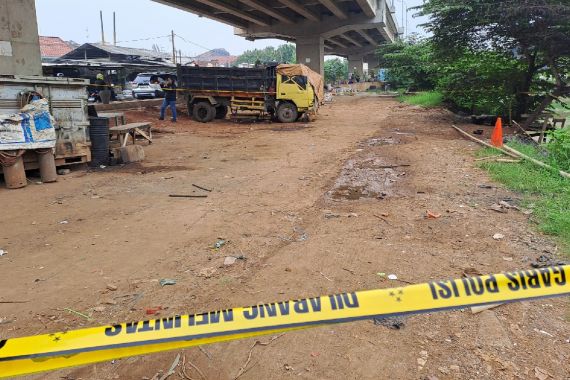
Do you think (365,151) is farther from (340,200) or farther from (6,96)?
(6,96)

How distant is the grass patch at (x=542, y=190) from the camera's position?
495cm

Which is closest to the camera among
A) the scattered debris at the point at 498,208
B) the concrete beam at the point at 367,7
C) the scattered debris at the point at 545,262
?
the scattered debris at the point at 545,262

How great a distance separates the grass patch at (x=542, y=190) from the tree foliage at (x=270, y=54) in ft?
279

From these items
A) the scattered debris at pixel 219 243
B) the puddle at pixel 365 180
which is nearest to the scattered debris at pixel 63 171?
the scattered debris at pixel 219 243

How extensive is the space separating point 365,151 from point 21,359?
9823mm

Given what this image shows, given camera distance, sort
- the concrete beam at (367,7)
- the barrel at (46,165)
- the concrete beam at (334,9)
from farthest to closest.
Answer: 1. the concrete beam at (367,7)
2. the concrete beam at (334,9)
3. the barrel at (46,165)

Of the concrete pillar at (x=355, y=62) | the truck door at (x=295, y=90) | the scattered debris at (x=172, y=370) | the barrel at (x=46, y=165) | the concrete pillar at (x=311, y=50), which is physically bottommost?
the scattered debris at (x=172, y=370)

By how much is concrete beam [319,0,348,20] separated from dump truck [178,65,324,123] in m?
9.98

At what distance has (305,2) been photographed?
A: 27.7m

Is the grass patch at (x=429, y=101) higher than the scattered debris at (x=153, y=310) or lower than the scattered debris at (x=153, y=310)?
higher

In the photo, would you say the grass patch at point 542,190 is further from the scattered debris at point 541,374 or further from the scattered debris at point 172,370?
the scattered debris at point 172,370

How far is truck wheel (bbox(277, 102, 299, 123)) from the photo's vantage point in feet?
58.1

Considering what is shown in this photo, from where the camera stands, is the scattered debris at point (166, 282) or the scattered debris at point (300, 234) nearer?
the scattered debris at point (166, 282)

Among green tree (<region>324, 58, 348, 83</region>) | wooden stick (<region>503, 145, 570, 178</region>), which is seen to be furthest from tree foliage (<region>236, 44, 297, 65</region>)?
wooden stick (<region>503, 145, 570, 178</region>)
